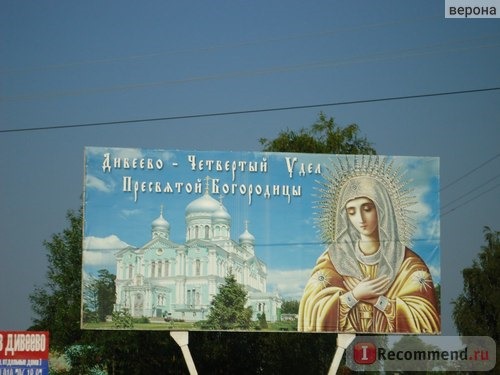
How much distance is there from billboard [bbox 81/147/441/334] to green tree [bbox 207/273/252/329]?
3 centimetres

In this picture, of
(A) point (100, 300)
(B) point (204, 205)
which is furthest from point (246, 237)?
(A) point (100, 300)

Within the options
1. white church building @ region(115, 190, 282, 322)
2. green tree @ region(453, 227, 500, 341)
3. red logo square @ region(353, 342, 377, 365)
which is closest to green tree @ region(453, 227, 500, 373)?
green tree @ region(453, 227, 500, 341)

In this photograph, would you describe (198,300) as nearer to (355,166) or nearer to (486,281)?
(355,166)

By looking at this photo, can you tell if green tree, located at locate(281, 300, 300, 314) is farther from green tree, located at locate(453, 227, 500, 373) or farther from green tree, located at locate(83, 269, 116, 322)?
green tree, located at locate(453, 227, 500, 373)

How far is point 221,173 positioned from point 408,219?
493 cm

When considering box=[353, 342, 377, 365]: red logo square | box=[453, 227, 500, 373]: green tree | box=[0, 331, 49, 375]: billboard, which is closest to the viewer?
box=[0, 331, 49, 375]: billboard

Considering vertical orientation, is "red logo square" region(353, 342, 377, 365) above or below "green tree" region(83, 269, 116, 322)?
below

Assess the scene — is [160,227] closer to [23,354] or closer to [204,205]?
[204,205]

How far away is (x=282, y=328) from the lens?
2842cm

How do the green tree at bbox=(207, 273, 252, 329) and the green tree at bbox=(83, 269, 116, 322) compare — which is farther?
the green tree at bbox=(207, 273, 252, 329)

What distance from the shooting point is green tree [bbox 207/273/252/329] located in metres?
27.9

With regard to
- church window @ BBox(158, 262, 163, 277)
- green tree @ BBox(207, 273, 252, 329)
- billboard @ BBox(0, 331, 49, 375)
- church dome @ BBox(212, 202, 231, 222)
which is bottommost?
billboard @ BBox(0, 331, 49, 375)

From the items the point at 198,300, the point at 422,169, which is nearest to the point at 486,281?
the point at 422,169

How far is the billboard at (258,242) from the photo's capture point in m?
27.6
